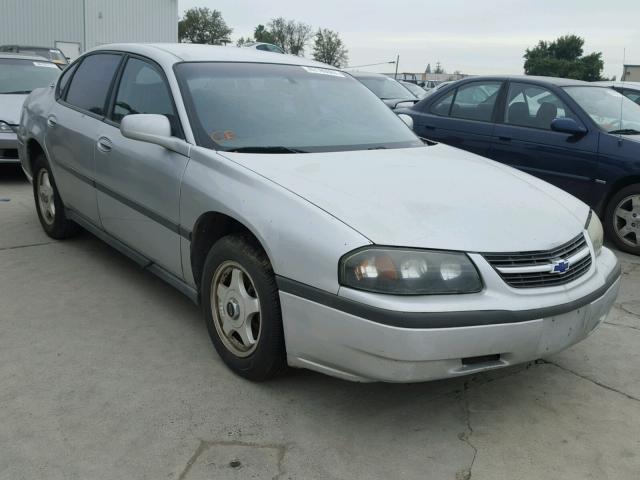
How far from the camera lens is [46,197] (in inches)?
204

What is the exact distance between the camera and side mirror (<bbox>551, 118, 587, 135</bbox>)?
570cm

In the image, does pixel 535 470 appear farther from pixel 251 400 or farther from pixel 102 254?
pixel 102 254

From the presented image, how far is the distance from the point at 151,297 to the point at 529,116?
4.07 metres

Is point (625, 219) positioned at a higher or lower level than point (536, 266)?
lower

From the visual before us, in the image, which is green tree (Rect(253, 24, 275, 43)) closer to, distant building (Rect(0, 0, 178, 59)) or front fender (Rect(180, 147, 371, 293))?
distant building (Rect(0, 0, 178, 59))

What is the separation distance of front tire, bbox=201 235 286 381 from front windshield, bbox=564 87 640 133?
4.20m

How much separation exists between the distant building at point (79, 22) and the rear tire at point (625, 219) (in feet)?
107

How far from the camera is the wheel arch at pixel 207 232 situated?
300cm

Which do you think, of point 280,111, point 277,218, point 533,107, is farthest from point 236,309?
point 533,107

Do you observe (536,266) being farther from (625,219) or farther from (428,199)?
(625,219)

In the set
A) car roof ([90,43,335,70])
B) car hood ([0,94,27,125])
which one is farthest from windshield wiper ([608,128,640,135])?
car hood ([0,94,27,125])

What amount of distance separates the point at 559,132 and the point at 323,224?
4157 mm

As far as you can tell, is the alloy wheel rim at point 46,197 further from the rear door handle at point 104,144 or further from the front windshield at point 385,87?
the front windshield at point 385,87

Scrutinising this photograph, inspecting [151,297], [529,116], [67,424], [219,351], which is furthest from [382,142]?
[529,116]
